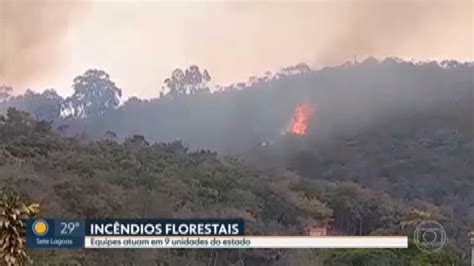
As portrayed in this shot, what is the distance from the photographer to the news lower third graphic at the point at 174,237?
5.98m

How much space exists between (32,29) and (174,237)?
1.52 metres

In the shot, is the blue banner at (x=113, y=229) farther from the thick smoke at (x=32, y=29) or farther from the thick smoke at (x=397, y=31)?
the thick smoke at (x=397, y=31)

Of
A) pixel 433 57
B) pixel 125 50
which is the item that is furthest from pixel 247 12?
pixel 433 57

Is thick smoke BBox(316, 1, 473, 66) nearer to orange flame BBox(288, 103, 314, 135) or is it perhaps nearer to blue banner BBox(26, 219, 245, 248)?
orange flame BBox(288, 103, 314, 135)

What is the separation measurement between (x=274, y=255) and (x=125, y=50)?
1538mm

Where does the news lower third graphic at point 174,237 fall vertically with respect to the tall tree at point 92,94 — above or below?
below

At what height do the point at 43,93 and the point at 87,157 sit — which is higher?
the point at 43,93

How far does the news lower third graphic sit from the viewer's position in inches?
235

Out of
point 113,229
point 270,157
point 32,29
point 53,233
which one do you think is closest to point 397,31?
point 270,157

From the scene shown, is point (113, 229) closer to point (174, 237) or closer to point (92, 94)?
point (174, 237)

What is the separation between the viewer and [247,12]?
6.05m

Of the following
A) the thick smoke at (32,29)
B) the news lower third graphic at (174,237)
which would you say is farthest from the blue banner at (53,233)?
the thick smoke at (32,29)

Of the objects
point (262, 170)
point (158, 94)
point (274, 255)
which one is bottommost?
point (274, 255)

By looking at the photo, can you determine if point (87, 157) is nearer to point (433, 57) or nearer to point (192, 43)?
point (192, 43)
